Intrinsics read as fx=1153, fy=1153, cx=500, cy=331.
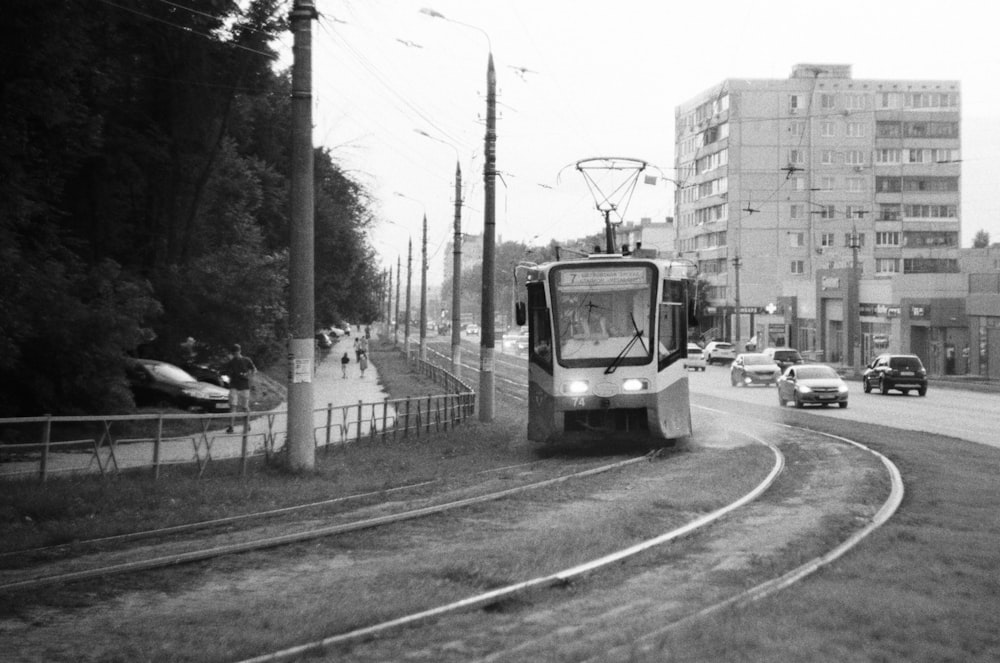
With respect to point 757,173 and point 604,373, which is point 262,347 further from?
point 757,173

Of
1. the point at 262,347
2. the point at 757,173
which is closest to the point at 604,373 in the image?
the point at 262,347

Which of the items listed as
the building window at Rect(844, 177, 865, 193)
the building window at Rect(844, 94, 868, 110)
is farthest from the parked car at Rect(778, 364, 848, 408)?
the building window at Rect(844, 94, 868, 110)

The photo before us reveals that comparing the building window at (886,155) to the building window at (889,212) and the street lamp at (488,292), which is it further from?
the street lamp at (488,292)

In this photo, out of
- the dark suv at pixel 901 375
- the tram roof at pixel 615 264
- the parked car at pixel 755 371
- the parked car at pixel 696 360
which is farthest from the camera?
Result: the parked car at pixel 696 360

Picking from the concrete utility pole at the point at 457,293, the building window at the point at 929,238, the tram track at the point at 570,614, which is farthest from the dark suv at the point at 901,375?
the building window at the point at 929,238

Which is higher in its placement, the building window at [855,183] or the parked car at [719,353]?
the building window at [855,183]

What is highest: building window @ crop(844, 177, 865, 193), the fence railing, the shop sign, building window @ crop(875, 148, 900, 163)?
building window @ crop(875, 148, 900, 163)

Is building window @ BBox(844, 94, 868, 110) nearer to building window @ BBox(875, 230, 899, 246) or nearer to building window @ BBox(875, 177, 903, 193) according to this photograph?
building window @ BBox(875, 177, 903, 193)

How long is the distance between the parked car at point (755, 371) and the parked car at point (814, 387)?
1621cm

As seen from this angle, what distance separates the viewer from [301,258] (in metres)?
16.8

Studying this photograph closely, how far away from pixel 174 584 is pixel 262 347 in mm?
36588

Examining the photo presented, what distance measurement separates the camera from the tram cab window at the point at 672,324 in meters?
19.3

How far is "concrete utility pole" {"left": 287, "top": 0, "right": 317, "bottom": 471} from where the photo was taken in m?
16.8

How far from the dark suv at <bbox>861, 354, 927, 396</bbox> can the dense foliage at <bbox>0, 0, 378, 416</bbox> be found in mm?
23783
